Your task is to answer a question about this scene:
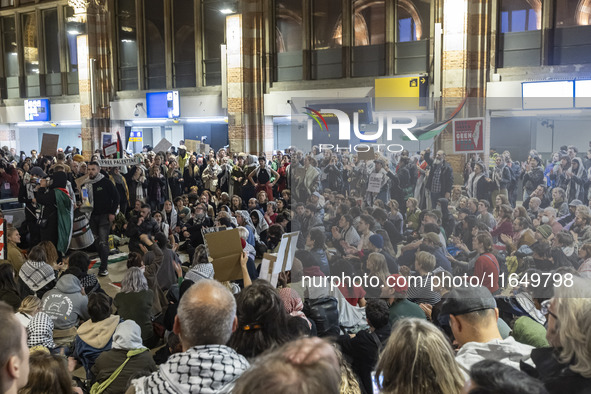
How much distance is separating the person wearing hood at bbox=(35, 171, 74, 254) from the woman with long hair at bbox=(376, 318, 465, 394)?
9.26 m

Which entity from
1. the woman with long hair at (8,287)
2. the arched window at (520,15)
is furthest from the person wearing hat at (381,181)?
the arched window at (520,15)

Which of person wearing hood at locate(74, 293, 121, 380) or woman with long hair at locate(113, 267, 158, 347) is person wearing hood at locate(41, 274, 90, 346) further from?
person wearing hood at locate(74, 293, 121, 380)

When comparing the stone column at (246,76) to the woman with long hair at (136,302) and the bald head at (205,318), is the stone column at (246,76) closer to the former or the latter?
the woman with long hair at (136,302)

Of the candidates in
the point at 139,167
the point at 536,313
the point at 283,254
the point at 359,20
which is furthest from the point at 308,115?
the point at 359,20

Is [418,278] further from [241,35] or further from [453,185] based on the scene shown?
[241,35]

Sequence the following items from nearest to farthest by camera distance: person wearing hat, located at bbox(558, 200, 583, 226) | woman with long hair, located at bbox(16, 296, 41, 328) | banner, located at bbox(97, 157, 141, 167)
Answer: woman with long hair, located at bbox(16, 296, 41, 328) → person wearing hat, located at bbox(558, 200, 583, 226) → banner, located at bbox(97, 157, 141, 167)

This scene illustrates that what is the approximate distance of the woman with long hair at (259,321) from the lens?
350 centimetres

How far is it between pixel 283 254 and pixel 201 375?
3.00m

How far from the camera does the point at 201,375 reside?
259 centimetres

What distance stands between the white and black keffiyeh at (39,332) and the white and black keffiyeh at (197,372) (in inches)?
125

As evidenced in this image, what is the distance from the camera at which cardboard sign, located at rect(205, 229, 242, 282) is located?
210 inches

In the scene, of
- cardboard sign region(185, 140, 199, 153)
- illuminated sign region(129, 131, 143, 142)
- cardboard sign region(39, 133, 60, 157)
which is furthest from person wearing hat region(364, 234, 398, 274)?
illuminated sign region(129, 131, 143, 142)

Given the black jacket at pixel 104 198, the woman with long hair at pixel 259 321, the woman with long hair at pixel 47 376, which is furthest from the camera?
the black jacket at pixel 104 198

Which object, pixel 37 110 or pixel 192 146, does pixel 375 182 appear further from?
pixel 37 110
